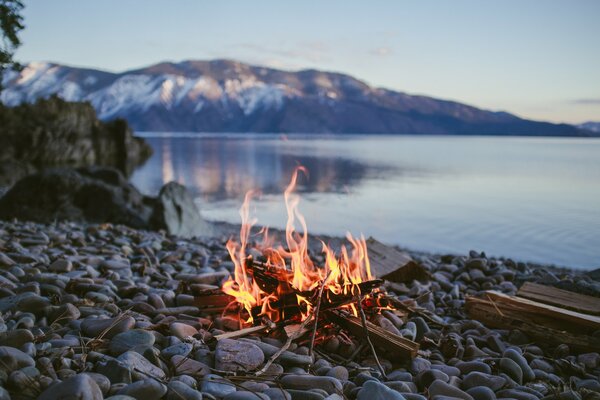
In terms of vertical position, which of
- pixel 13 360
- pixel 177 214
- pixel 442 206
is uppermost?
pixel 13 360

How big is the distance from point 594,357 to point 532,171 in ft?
137

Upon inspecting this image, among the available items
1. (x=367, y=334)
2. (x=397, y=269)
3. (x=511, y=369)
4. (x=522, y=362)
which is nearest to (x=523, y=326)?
(x=522, y=362)

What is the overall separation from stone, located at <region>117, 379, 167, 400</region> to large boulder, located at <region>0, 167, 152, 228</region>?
8.93 meters

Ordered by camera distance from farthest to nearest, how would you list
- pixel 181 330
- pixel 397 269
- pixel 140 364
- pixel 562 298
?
pixel 397 269, pixel 562 298, pixel 181 330, pixel 140 364

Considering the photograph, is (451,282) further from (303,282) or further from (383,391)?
(383,391)

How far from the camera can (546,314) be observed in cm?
467

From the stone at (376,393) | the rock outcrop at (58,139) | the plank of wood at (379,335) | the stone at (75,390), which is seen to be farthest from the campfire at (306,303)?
the rock outcrop at (58,139)

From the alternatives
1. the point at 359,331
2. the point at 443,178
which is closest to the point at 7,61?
the point at 359,331

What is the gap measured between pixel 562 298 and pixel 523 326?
2.42 ft

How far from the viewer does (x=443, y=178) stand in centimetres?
3575

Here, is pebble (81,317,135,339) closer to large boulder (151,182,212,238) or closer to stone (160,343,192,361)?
stone (160,343,192,361)

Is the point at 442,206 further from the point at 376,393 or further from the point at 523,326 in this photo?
the point at 376,393

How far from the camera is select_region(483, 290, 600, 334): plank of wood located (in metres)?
4.46

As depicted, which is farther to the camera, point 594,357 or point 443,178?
point 443,178
